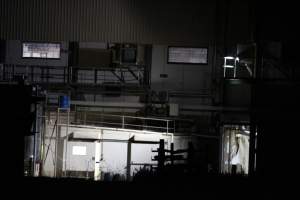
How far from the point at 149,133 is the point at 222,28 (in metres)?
5.11

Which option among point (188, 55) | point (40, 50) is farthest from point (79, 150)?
point (188, 55)

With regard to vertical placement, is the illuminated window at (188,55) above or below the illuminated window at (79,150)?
above

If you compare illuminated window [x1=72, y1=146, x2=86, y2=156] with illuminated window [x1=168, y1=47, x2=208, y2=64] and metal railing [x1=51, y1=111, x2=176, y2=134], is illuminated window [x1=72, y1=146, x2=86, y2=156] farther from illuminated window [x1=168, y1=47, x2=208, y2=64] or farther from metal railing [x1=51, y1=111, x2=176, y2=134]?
illuminated window [x1=168, y1=47, x2=208, y2=64]

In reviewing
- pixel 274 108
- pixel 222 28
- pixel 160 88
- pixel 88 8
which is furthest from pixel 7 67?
pixel 274 108

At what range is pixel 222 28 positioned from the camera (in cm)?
1878

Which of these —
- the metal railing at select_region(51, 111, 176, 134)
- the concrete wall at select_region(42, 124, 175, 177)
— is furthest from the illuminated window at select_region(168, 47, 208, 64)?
the concrete wall at select_region(42, 124, 175, 177)

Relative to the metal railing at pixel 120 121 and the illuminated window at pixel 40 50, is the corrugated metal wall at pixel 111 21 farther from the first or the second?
the metal railing at pixel 120 121

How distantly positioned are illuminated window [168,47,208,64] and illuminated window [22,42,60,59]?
5.23 meters

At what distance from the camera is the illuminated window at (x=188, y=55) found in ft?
69.2

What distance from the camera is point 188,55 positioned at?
21219 mm

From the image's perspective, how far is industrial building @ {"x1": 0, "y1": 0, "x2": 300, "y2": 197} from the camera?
59.7ft

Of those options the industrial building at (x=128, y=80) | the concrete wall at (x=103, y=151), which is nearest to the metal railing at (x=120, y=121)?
the industrial building at (x=128, y=80)

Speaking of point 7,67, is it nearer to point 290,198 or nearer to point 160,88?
point 160,88

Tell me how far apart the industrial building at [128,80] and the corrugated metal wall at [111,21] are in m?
0.04
